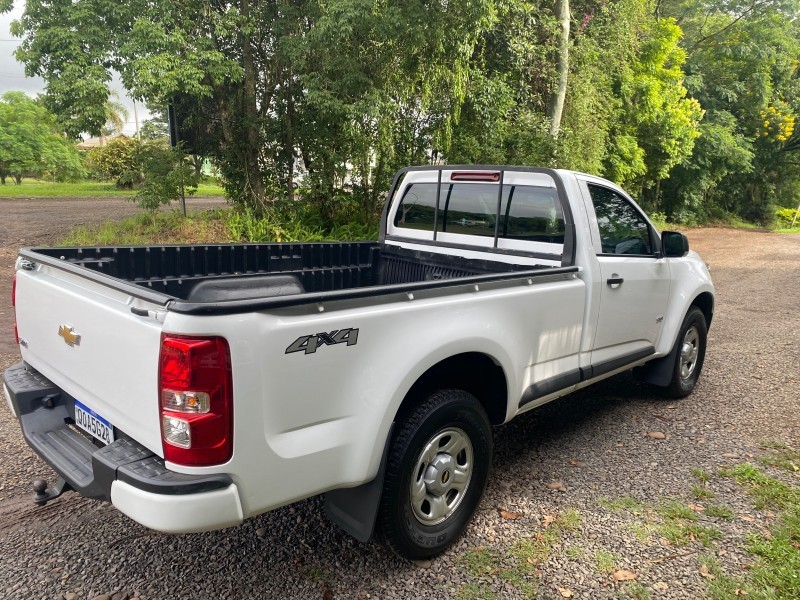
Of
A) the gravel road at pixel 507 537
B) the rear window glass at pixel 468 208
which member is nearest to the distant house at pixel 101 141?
the rear window glass at pixel 468 208

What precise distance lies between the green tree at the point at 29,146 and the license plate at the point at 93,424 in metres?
41.5

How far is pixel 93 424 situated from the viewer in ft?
8.30

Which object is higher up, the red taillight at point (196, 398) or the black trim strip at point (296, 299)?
the black trim strip at point (296, 299)

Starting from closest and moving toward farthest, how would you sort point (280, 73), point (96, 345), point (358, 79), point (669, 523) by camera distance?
point (96, 345) < point (669, 523) < point (358, 79) < point (280, 73)

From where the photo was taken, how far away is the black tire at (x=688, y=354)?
4809 mm

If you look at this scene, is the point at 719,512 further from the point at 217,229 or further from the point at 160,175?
the point at 160,175

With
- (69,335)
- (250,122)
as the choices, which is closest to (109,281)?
(69,335)

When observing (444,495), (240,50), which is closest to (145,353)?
(444,495)

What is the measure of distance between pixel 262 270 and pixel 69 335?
1749 mm

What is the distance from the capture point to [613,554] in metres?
2.92

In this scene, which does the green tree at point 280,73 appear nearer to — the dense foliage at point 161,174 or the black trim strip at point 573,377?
the dense foliage at point 161,174

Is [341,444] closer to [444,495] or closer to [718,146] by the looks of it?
[444,495]

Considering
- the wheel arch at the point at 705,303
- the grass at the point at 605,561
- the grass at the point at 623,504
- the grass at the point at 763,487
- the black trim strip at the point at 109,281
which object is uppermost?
the black trim strip at the point at 109,281

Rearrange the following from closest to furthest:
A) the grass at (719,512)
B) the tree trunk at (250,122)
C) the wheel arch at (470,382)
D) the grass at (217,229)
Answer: the wheel arch at (470,382), the grass at (719,512), the tree trunk at (250,122), the grass at (217,229)
